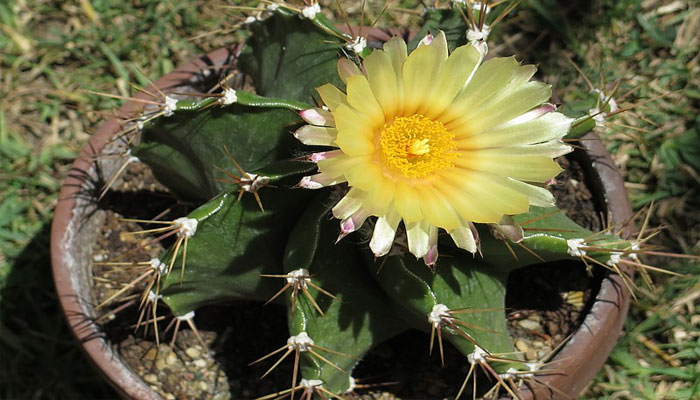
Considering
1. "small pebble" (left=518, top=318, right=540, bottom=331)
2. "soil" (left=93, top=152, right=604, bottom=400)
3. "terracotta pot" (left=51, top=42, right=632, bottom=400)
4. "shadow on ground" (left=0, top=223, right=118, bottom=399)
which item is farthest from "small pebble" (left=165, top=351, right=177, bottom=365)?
"small pebble" (left=518, top=318, right=540, bottom=331)

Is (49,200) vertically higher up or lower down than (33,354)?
higher up

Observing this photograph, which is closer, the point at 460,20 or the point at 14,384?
the point at 460,20

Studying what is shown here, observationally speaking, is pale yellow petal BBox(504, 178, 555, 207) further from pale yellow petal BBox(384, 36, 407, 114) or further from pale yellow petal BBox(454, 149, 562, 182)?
pale yellow petal BBox(384, 36, 407, 114)

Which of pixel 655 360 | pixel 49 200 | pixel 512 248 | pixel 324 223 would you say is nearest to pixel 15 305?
pixel 49 200

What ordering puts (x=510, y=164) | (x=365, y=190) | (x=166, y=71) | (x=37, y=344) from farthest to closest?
(x=166, y=71)
(x=37, y=344)
(x=510, y=164)
(x=365, y=190)

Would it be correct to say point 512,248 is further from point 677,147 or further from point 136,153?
point 677,147

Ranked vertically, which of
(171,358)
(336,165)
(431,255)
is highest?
A: (336,165)

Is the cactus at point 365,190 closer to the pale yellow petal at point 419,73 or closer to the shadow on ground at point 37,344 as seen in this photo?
the pale yellow petal at point 419,73

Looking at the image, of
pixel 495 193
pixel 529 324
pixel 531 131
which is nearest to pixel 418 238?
pixel 495 193

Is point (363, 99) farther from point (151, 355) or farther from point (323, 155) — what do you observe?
point (151, 355)
